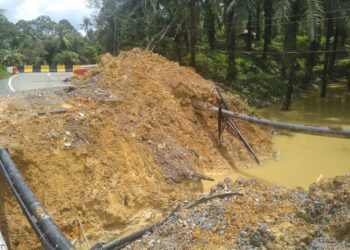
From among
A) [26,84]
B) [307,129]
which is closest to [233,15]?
[307,129]

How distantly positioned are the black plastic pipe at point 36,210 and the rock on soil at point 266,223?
1.25 metres

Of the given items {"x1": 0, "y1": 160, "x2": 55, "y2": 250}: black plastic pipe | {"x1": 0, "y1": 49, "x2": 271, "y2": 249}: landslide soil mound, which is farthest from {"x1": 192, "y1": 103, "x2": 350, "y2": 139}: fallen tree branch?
{"x1": 0, "y1": 160, "x2": 55, "y2": 250}: black plastic pipe

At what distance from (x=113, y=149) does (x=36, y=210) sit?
3.53 metres

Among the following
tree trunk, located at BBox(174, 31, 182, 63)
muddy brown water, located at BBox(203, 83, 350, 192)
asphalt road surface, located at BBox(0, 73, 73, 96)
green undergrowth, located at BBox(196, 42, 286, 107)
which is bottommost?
muddy brown water, located at BBox(203, 83, 350, 192)

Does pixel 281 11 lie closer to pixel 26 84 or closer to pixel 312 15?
pixel 312 15

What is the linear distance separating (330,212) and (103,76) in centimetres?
998

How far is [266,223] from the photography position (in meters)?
5.64

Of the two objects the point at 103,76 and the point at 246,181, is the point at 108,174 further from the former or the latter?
the point at 103,76

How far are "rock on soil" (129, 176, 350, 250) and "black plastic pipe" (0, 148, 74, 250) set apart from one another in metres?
1.25

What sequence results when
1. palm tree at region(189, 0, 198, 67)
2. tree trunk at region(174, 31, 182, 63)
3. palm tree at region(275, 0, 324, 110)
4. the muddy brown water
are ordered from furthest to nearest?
1. tree trunk at region(174, 31, 182, 63)
2. palm tree at region(189, 0, 198, 67)
3. palm tree at region(275, 0, 324, 110)
4. the muddy brown water

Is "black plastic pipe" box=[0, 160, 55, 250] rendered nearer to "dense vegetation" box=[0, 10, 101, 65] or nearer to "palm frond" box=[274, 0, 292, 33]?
"palm frond" box=[274, 0, 292, 33]

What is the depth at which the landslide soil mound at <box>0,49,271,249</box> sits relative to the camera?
26.3 ft

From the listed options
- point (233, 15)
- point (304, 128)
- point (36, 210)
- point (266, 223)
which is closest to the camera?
point (266, 223)

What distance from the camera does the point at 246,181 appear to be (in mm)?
7984
